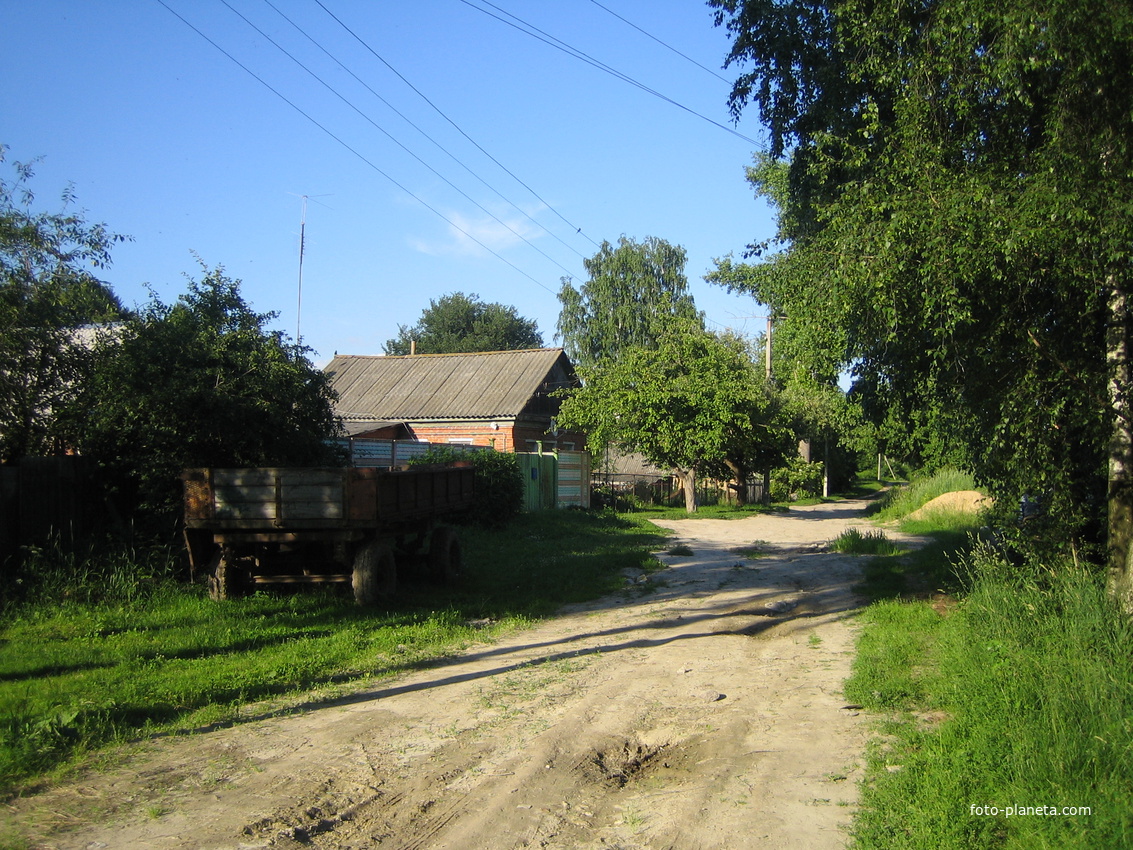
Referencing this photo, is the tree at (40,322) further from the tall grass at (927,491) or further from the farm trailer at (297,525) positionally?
the tall grass at (927,491)

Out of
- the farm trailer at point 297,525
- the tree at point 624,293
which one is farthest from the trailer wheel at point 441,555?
the tree at point 624,293

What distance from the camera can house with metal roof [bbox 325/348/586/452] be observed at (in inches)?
1174

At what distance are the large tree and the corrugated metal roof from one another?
67.6 ft

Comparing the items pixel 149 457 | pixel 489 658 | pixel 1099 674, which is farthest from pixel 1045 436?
pixel 149 457

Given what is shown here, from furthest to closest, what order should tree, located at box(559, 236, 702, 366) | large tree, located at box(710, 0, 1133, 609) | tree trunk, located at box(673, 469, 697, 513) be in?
1. tree, located at box(559, 236, 702, 366)
2. tree trunk, located at box(673, 469, 697, 513)
3. large tree, located at box(710, 0, 1133, 609)

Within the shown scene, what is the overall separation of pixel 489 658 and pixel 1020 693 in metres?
4.61

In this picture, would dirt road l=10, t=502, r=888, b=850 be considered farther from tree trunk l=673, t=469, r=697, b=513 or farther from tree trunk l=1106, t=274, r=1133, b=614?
tree trunk l=673, t=469, r=697, b=513

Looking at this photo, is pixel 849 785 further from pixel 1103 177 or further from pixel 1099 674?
pixel 1103 177

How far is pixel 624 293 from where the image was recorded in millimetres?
46688

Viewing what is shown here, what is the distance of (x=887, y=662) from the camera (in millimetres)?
7590

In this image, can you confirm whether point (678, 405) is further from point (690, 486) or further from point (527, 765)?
point (527, 765)

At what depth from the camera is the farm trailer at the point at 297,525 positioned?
9.81m

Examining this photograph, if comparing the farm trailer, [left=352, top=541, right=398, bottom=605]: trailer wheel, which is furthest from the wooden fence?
[left=352, top=541, right=398, bottom=605]: trailer wheel

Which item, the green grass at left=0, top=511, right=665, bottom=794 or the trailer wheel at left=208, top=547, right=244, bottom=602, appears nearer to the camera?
the green grass at left=0, top=511, right=665, bottom=794
